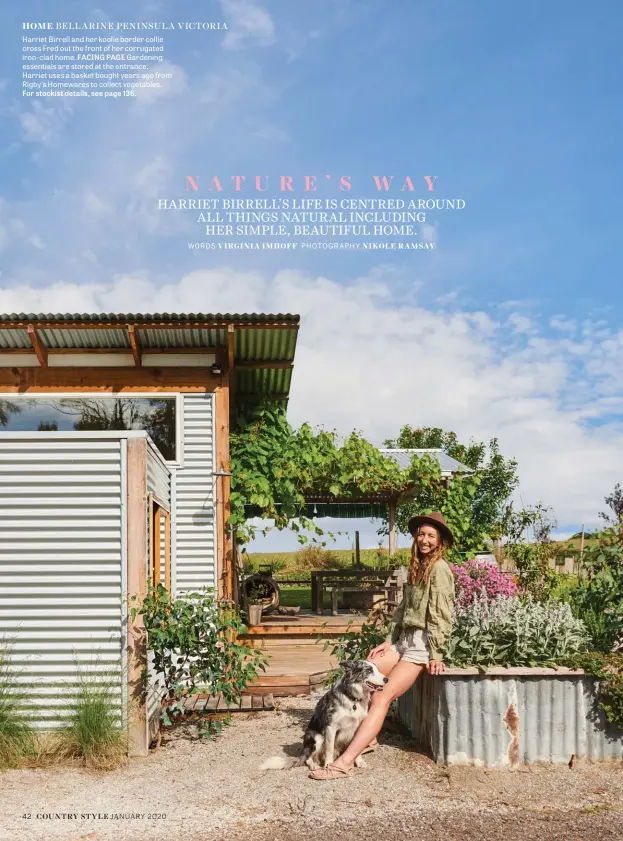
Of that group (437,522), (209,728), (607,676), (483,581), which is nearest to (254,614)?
(483,581)

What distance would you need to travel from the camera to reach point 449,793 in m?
5.19

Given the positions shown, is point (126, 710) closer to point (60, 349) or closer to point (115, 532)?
point (115, 532)

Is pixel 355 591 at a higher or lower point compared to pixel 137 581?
lower

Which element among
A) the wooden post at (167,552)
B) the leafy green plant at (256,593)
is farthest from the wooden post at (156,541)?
the leafy green plant at (256,593)

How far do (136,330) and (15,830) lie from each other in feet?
20.9

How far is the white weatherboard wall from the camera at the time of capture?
1030 centimetres

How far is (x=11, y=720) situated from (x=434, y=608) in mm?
3303

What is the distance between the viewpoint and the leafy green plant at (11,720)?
5.94 m

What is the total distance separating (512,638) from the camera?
19.6 ft

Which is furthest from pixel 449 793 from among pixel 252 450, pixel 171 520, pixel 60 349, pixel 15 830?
pixel 60 349

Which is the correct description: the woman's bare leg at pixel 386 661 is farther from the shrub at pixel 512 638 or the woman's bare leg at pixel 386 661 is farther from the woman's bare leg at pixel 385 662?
the shrub at pixel 512 638

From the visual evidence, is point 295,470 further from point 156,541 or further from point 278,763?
point 278,763

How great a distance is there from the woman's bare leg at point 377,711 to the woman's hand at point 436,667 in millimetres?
159

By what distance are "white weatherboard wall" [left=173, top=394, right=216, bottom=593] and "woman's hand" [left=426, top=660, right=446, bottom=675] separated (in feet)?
16.7
